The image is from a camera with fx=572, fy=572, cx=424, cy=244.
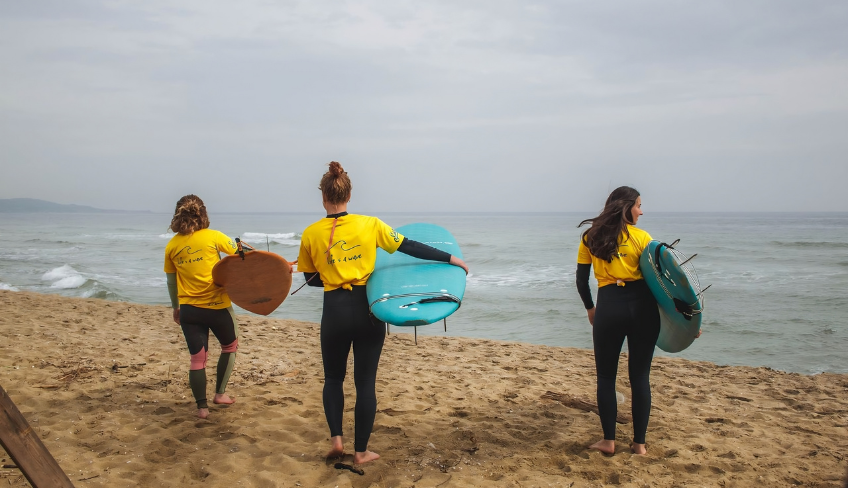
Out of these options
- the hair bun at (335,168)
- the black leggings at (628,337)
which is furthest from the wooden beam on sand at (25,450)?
the black leggings at (628,337)

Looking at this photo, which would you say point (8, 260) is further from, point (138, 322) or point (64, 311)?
point (138, 322)

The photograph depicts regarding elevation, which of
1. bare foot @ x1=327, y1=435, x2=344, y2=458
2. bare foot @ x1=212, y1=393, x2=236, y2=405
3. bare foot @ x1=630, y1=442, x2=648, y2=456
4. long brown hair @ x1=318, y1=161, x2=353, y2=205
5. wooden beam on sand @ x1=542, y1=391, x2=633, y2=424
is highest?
long brown hair @ x1=318, y1=161, x2=353, y2=205

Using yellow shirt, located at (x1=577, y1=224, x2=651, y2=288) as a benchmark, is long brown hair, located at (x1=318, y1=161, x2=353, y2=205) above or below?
above

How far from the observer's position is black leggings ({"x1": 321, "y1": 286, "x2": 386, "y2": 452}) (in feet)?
10.3

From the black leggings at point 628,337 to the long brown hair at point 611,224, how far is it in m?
0.25

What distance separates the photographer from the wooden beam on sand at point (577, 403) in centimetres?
441

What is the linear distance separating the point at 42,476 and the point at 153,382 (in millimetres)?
2985

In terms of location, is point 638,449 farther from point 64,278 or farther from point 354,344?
point 64,278

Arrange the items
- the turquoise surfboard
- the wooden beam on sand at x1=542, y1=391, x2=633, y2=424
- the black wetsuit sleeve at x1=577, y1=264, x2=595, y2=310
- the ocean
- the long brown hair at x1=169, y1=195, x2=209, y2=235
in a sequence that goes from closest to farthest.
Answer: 1. the turquoise surfboard
2. the black wetsuit sleeve at x1=577, y1=264, x2=595, y2=310
3. the long brown hair at x1=169, y1=195, x2=209, y2=235
4. the wooden beam on sand at x1=542, y1=391, x2=633, y2=424
5. the ocean

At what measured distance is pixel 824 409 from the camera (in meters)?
4.93

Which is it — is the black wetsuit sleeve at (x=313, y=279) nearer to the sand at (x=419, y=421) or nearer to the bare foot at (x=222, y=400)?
the sand at (x=419, y=421)

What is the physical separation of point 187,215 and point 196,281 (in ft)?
1.49

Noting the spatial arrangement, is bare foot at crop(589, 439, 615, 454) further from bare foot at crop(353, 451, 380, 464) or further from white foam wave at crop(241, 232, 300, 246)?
white foam wave at crop(241, 232, 300, 246)

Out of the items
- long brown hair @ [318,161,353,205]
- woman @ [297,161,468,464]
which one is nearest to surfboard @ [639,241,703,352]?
woman @ [297,161,468,464]
